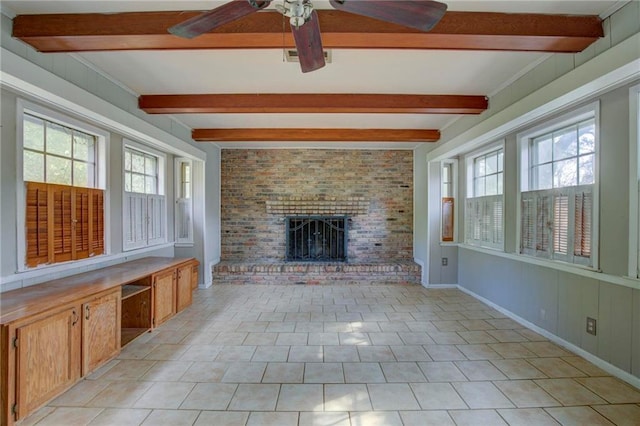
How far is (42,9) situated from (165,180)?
305 cm

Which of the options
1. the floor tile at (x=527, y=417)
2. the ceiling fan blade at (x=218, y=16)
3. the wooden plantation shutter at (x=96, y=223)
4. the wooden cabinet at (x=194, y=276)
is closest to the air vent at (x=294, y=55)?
the ceiling fan blade at (x=218, y=16)

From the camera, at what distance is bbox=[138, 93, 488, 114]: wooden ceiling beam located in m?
3.72

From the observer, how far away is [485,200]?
4.61 m

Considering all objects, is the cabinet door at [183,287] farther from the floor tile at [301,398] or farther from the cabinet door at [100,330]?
the floor tile at [301,398]

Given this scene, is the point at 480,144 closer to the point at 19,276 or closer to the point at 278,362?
the point at 278,362

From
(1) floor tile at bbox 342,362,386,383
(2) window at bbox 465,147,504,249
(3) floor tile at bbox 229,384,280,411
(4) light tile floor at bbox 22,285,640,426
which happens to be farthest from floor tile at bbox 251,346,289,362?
(2) window at bbox 465,147,504,249

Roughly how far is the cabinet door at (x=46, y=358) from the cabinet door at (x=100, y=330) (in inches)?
3.0

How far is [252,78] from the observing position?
3307 mm

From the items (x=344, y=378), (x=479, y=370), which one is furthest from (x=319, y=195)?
(x=479, y=370)

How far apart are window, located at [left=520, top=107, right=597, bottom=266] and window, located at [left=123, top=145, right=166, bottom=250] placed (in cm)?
511

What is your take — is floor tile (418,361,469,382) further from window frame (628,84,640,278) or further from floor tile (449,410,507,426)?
window frame (628,84,640,278)

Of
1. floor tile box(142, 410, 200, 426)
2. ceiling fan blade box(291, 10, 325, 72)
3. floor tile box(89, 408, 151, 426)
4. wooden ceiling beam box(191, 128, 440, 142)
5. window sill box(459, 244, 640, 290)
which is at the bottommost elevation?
floor tile box(89, 408, 151, 426)

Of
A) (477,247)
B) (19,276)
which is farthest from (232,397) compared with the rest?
(477,247)

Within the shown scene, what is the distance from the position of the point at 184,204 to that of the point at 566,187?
18.4 ft
